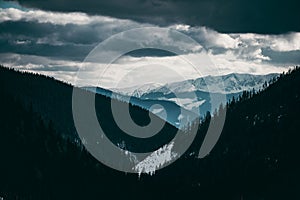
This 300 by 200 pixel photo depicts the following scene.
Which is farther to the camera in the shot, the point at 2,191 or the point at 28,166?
the point at 28,166

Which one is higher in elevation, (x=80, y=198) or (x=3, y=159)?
(x=3, y=159)

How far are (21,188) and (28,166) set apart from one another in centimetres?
1369

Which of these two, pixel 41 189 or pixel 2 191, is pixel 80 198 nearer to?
pixel 41 189

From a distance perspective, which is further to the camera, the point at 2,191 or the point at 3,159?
the point at 3,159

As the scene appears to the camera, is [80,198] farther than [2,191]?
Yes

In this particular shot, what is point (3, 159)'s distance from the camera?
651ft

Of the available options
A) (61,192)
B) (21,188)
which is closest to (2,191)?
(21,188)

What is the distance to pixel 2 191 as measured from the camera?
18388cm

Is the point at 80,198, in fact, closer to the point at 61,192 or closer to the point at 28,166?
the point at 61,192

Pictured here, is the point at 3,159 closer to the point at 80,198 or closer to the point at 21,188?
the point at 21,188

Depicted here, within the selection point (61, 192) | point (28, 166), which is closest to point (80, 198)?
point (61, 192)

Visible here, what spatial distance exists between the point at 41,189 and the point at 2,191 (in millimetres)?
13755

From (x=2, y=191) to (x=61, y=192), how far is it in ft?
73.2

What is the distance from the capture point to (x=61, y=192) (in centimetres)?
19700
